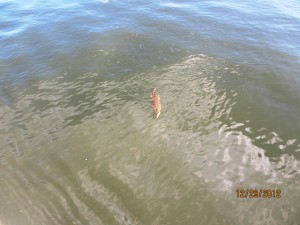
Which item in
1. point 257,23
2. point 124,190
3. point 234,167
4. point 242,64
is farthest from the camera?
point 257,23

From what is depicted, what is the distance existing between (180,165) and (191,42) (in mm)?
13859

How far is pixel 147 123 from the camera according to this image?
50.4 ft

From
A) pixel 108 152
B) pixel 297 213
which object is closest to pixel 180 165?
pixel 108 152

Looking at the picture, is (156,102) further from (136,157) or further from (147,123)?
(136,157)

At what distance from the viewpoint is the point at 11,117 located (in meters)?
15.9

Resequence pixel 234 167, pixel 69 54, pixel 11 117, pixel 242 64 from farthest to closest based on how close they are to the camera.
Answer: pixel 69 54
pixel 242 64
pixel 11 117
pixel 234 167

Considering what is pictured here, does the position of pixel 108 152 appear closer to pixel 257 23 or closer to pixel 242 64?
pixel 242 64

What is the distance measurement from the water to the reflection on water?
6 centimetres
